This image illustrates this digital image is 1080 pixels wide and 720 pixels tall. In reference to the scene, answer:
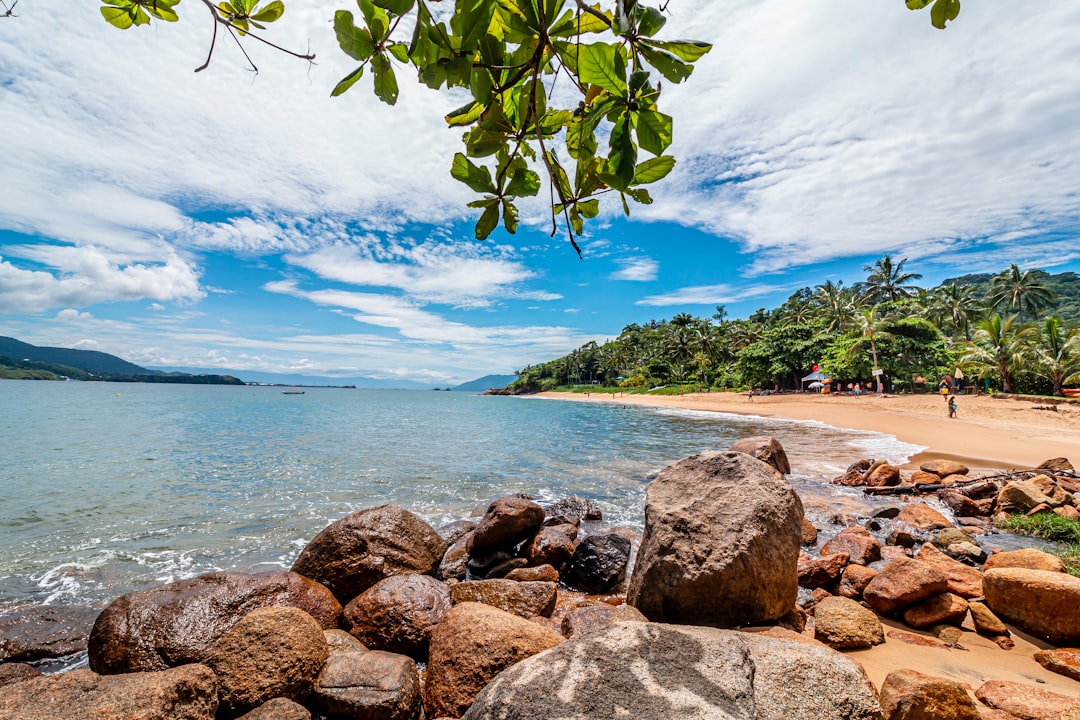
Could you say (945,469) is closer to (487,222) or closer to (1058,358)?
(487,222)

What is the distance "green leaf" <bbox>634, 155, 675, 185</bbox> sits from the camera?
1327 millimetres

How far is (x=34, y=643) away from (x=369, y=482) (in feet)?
28.6

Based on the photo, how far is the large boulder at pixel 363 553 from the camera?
19.3 ft

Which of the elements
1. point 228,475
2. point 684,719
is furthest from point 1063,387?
point 228,475

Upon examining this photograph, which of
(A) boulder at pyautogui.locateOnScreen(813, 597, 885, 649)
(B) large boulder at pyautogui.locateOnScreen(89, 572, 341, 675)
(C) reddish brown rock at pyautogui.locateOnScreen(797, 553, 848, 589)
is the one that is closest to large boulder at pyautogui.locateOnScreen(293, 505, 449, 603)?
(B) large boulder at pyautogui.locateOnScreen(89, 572, 341, 675)

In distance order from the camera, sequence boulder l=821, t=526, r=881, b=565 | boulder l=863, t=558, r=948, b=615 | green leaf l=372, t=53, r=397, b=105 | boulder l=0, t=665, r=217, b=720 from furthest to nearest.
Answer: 1. boulder l=821, t=526, r=881, b=565
2. boulder l=863, t=558, r=948, b=615
3. boulder l=0, t=665, r=217, b=720
4. green leaf l=372, t=53, r=397, b=105

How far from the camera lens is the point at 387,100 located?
1.39 meters

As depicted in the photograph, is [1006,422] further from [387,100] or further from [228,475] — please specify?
[228,475]

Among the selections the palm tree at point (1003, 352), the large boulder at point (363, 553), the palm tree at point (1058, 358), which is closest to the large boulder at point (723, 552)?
the large boulder at point (363, 553)

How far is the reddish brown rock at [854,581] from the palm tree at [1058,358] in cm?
3577

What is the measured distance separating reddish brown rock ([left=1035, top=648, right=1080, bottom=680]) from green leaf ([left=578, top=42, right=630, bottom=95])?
571 cm

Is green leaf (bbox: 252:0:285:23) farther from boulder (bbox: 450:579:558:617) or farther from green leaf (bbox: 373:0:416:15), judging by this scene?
boulder (bbox: 450:579:558:617)

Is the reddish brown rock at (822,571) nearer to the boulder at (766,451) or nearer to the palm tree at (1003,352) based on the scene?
the boulder at (766,451)

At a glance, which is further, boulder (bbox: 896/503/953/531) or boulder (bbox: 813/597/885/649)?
boulder (bbox: 896/503/953/531)
